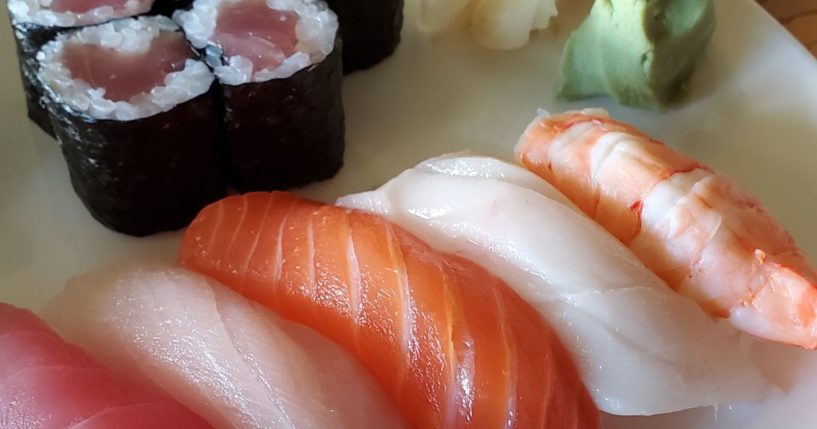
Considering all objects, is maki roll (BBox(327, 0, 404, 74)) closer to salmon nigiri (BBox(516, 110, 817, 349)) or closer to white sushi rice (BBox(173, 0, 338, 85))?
white sushi rice (BBox(173, 0, 338, 85))

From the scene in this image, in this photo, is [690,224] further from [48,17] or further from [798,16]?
[48,17]

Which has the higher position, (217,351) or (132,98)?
(132,98)

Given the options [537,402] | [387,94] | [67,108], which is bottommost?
[537,402]

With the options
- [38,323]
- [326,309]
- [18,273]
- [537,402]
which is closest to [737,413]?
[537,402]

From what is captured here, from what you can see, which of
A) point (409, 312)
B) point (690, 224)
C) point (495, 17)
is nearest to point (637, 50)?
point (495, 17)

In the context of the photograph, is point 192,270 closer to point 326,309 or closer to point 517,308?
point 326,309

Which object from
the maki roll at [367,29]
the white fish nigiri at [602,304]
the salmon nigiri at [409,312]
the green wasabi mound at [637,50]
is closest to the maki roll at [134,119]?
the salmon nigiri at [409,312]

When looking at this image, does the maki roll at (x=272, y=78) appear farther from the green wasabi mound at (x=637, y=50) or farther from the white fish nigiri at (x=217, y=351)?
the green wasabi mound at (x=637, y=50)
